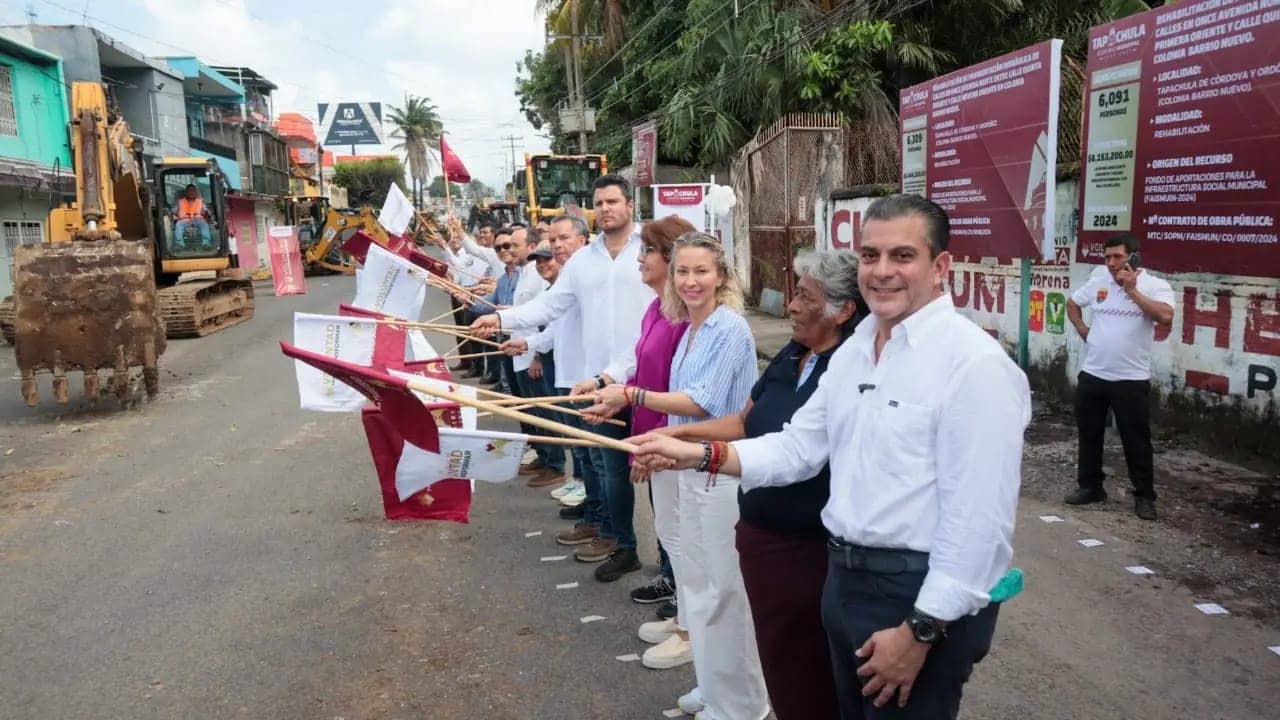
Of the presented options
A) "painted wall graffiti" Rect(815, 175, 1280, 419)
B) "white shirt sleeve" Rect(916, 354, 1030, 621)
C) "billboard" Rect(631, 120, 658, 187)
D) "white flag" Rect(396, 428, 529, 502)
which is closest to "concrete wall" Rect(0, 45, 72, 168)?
"billboard" Rect(631, 120, 658, 187)

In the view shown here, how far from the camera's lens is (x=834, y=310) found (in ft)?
8.93

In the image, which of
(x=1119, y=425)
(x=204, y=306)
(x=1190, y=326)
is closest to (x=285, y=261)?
(x=204, y=306)

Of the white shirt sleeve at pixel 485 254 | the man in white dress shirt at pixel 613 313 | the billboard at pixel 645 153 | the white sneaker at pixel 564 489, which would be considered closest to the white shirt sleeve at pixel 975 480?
the man in white dress shirt at pixel 613 313

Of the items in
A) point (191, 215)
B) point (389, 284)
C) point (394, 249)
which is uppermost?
point (191, 215)

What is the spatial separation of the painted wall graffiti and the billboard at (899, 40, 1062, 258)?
672mm

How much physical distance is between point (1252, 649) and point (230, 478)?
266 inches

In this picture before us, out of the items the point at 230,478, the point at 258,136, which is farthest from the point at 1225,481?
the point at 258,136

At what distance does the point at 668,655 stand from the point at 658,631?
241 millimetres

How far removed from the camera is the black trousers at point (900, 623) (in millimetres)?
2072

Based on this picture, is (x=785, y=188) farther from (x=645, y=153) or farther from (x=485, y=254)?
(x=645, y=153)

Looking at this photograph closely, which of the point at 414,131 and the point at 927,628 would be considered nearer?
the point at 927,628

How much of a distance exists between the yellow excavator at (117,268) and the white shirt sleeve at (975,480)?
10.3m

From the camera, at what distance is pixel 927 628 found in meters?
1.98

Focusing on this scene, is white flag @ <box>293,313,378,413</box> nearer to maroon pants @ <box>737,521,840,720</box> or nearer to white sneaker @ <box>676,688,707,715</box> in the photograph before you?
white sneaker @ <box>676,688,707,715</box>
